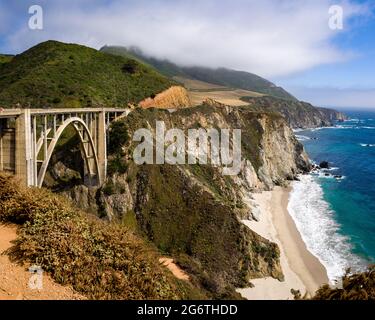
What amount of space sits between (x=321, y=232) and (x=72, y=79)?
1980 inches

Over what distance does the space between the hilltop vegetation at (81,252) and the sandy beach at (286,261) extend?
2369 centimetres

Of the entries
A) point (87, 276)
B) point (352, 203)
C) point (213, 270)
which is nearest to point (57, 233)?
point (87, 276)

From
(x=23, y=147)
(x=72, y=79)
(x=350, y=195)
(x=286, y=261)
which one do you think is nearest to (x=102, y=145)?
(x=23, y=147)

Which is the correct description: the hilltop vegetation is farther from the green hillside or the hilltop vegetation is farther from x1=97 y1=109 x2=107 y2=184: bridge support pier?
the green hillside

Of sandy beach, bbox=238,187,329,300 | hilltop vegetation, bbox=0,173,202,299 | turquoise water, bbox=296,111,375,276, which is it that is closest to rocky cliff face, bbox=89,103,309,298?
sandy beach, bbox=238,187,329,300

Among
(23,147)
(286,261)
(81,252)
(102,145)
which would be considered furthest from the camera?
(102,145)

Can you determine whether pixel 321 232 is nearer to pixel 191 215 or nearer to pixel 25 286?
pixel 191 215

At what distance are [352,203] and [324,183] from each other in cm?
1352

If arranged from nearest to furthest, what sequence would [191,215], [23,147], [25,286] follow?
[25,286] < [23,147] < [191,215]

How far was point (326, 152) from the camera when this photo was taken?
116 m

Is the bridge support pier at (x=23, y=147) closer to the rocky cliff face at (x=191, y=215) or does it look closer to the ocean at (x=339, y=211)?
the rocky cliff face at (x=191, y=215)

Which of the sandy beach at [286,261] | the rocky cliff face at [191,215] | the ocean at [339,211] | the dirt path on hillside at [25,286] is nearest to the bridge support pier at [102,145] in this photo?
the rocky cliff face at [191,215]

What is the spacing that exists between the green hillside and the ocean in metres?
36.4

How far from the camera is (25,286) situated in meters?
10.8
